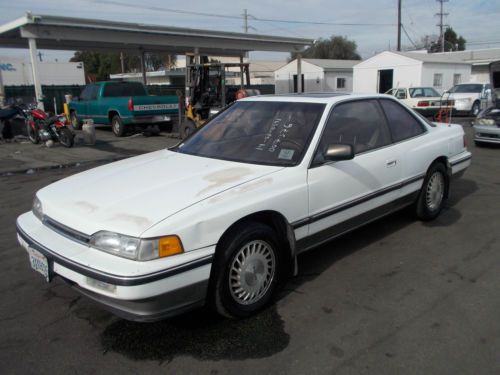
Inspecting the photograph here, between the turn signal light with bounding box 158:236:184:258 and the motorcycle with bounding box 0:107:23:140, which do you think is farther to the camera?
the motorcycle with bounding box 0:107:23:140

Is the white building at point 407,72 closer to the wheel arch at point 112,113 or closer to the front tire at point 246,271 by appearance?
the wheel arch at point 112,113

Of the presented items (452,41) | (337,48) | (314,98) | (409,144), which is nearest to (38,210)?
(314,98)

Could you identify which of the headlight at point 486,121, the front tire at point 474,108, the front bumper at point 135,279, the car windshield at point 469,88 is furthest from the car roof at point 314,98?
the car windshield at point 469,88

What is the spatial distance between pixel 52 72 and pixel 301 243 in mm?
37533

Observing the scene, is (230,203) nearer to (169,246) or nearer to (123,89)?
(169,246)

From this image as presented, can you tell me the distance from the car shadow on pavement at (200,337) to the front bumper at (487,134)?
9578 millimetres

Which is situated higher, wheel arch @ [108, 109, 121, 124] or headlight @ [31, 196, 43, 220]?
wheel arch @ [108, 109, 121, 124]

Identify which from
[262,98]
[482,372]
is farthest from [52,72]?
[482,372]

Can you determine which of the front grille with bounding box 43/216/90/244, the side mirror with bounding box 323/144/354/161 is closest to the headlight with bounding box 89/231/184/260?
the front grille with bounding box 43/216/90/244

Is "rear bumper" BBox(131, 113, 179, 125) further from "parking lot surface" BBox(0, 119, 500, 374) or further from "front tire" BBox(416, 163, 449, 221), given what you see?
"front tire" BBox(416, 163, 449, 221)

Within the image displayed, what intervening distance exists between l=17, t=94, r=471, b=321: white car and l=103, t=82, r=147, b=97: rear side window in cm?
1116

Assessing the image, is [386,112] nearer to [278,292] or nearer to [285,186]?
[285,186]

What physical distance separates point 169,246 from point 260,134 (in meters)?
1.67

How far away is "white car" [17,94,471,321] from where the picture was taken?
263 centimetres
